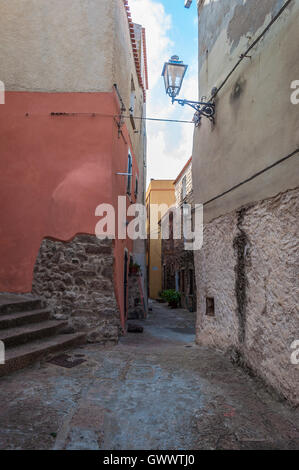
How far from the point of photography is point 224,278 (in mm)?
4793

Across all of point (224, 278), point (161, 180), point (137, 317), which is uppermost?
point (161, 180)

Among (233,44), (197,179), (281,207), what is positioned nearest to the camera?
(281,207)

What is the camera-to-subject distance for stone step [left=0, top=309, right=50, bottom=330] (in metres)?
4.59

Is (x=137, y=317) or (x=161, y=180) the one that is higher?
(x=161, y=180)

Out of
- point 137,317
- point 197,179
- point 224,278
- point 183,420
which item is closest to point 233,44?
point 197,179

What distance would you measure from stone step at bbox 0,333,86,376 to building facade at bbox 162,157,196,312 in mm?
9565

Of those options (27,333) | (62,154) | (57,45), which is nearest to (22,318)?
(27,333)

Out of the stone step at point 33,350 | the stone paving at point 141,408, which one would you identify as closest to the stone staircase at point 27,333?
the stone step at point 33,350

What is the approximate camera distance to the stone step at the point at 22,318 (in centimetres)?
459

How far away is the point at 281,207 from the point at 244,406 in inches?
81.0

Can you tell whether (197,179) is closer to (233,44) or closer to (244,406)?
(233,44)

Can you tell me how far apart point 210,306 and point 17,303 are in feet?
10.9

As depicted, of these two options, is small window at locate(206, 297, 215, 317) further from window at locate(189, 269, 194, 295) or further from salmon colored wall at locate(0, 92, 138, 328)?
window at locate(189, 269, 194, 295)

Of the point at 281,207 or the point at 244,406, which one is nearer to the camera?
the point at 244,406
